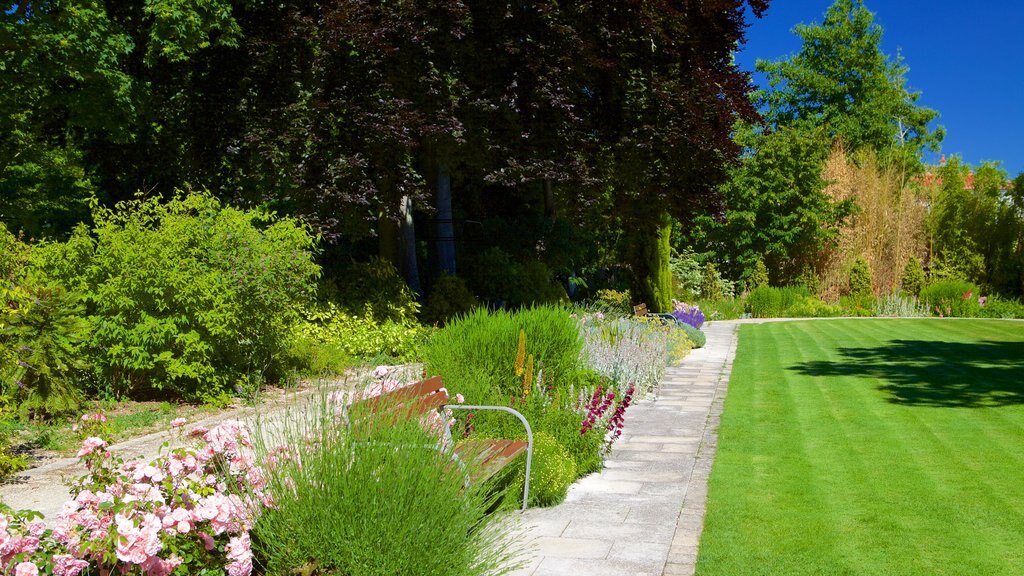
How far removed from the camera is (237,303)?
382 inches

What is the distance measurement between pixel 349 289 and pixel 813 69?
34.7 metres

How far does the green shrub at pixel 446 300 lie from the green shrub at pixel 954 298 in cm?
1671

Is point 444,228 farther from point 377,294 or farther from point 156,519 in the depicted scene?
point 156,519

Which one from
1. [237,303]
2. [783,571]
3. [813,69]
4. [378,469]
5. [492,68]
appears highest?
[813,69]

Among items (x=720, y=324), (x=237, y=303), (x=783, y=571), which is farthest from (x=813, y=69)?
(x=783, y=571)

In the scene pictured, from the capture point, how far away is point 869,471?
695cm

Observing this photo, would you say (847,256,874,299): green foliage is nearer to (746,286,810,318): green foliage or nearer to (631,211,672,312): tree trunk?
(746,286,810,318): green foliage

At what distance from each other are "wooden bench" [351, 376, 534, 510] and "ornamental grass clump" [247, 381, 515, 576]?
314 mm

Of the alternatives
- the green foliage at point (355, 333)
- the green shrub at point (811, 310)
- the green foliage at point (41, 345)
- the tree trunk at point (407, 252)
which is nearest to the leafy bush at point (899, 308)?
the green shrub at point (811, 310)

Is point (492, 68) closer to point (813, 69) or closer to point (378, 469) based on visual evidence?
point (378, 469)

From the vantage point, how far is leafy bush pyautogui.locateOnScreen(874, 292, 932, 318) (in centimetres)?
2602

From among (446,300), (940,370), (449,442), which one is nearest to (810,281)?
(940,370)

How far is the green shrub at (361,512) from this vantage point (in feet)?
11.9

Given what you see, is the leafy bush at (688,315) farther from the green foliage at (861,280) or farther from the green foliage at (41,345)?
the green foliage at (41,345)
